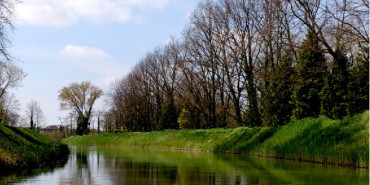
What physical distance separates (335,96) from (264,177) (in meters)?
18.6

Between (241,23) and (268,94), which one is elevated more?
(241,23)

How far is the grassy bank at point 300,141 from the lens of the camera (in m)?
17.2

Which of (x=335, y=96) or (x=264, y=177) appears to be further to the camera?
(x=335, y=96)

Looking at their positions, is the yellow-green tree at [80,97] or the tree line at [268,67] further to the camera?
the yellow-green tree at [80,97]

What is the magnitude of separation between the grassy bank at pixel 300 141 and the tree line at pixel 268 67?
4.03 m

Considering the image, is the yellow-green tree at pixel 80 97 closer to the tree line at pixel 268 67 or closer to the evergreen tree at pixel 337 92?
the tree line at pixel 268 67

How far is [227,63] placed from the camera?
39.9 m

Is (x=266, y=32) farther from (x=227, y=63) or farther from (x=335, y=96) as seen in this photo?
(x=227, y=63)

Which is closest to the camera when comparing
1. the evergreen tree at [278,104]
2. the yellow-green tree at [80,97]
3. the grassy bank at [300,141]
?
the grassy bank at [300,141]

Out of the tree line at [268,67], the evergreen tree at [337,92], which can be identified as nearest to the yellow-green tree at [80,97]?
the tree line at [268,67]

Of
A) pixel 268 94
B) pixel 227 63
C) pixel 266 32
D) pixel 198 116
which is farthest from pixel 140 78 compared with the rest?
pixel 266 32

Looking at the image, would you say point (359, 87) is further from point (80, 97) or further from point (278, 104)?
point (80, 97)

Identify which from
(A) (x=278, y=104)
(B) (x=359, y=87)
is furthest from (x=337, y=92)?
(A) (x=278, y=104)

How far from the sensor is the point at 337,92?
29.5 meters
